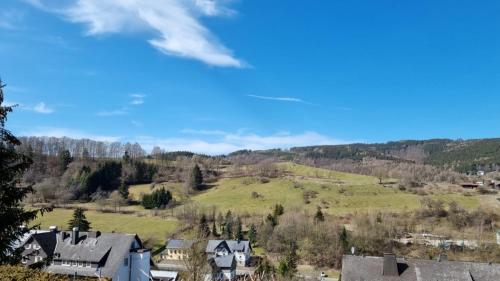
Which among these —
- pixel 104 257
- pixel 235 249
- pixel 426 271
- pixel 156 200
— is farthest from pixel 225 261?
pixel 156 200

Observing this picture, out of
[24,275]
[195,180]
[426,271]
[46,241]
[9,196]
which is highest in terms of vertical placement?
[9,196]

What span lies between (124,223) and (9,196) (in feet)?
225

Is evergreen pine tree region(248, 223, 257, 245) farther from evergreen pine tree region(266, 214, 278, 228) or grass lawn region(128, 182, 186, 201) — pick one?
grass lawn region(128, 182, 186, 201)

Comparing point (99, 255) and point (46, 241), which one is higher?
point (46, 241)

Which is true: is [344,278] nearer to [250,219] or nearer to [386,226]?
[386,226]

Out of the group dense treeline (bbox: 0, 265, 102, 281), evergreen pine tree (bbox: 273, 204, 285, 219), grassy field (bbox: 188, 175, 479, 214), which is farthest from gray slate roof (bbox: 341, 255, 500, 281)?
grassy field (bbox: 188, 175, 479, 214)

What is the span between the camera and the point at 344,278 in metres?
35.1

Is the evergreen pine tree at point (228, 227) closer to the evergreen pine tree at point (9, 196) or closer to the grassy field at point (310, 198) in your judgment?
the grassy field at point (310, 198)

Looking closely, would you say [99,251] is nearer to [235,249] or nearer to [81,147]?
[235,249]

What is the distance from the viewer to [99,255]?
131ft

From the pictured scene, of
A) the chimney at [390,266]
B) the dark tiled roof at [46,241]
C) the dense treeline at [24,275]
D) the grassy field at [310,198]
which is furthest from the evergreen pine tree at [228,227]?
the dense treeline at [24,275]

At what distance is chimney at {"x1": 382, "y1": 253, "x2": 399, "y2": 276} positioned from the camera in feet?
113

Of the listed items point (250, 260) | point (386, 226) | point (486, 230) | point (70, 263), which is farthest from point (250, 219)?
point (70, 263)

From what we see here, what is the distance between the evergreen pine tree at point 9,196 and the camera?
13.7 m
